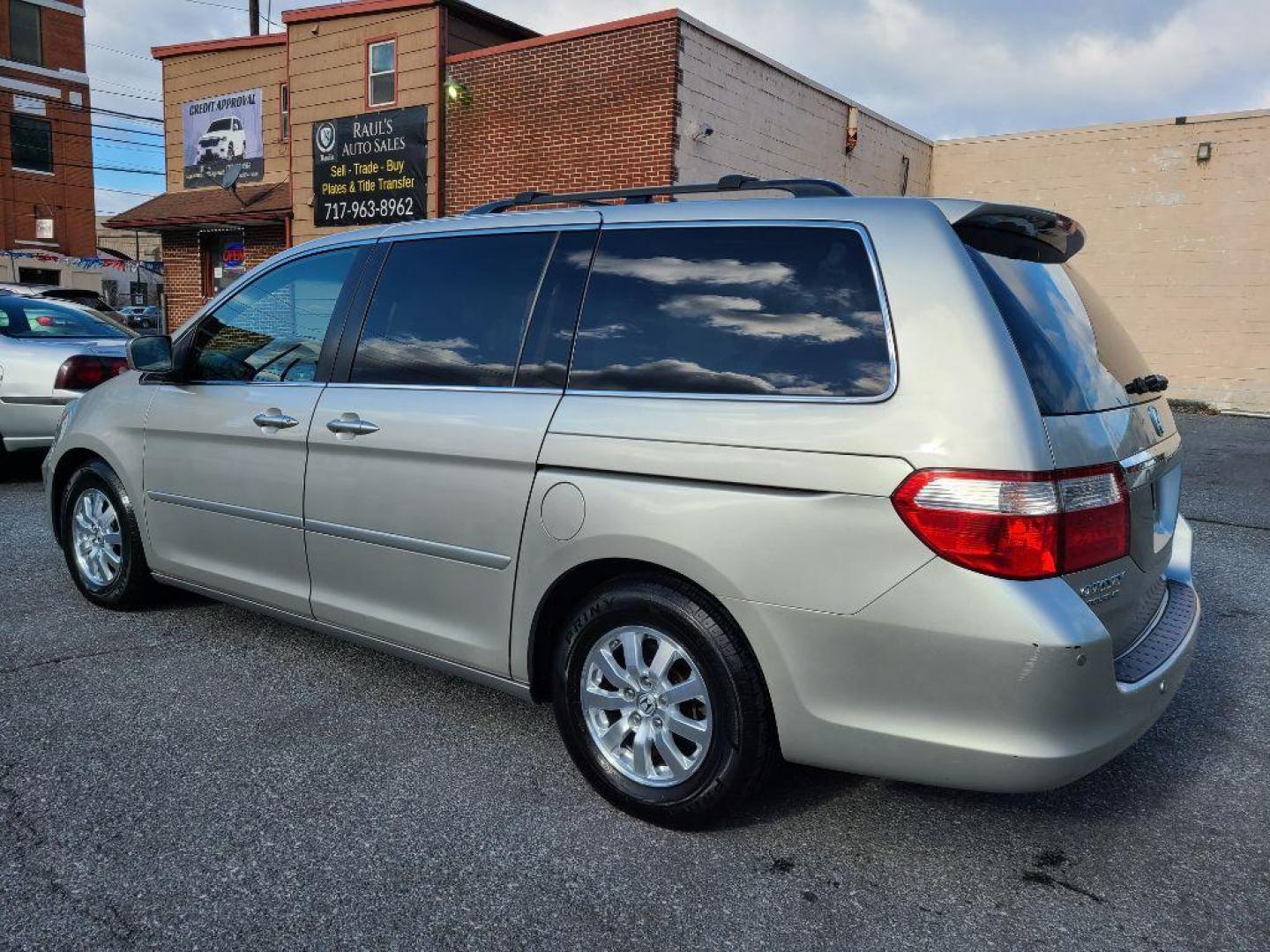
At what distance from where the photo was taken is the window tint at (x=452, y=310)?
10.5 ft

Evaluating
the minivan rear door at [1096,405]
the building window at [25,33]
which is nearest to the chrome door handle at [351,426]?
the minivan rear door at [1096,405]

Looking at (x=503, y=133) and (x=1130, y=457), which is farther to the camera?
(x=503, y=133)

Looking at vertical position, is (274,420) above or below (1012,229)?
below

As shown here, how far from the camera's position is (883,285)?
8.23ft

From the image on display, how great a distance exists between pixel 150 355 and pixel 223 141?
1728cm

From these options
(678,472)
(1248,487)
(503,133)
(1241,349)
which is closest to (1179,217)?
(1241,349)

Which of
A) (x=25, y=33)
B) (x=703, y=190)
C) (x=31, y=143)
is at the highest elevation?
(x=25, y=33)

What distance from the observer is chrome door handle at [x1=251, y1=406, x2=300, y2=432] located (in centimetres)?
366

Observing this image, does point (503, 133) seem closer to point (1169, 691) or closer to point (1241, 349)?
point (1241, 349)

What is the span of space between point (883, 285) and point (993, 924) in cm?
162

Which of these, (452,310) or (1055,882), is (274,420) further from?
(1055,882)

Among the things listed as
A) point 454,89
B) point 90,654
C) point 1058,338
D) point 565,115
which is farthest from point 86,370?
point 454,89

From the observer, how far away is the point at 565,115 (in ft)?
45.3

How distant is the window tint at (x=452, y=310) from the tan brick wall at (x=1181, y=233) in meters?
15.5
